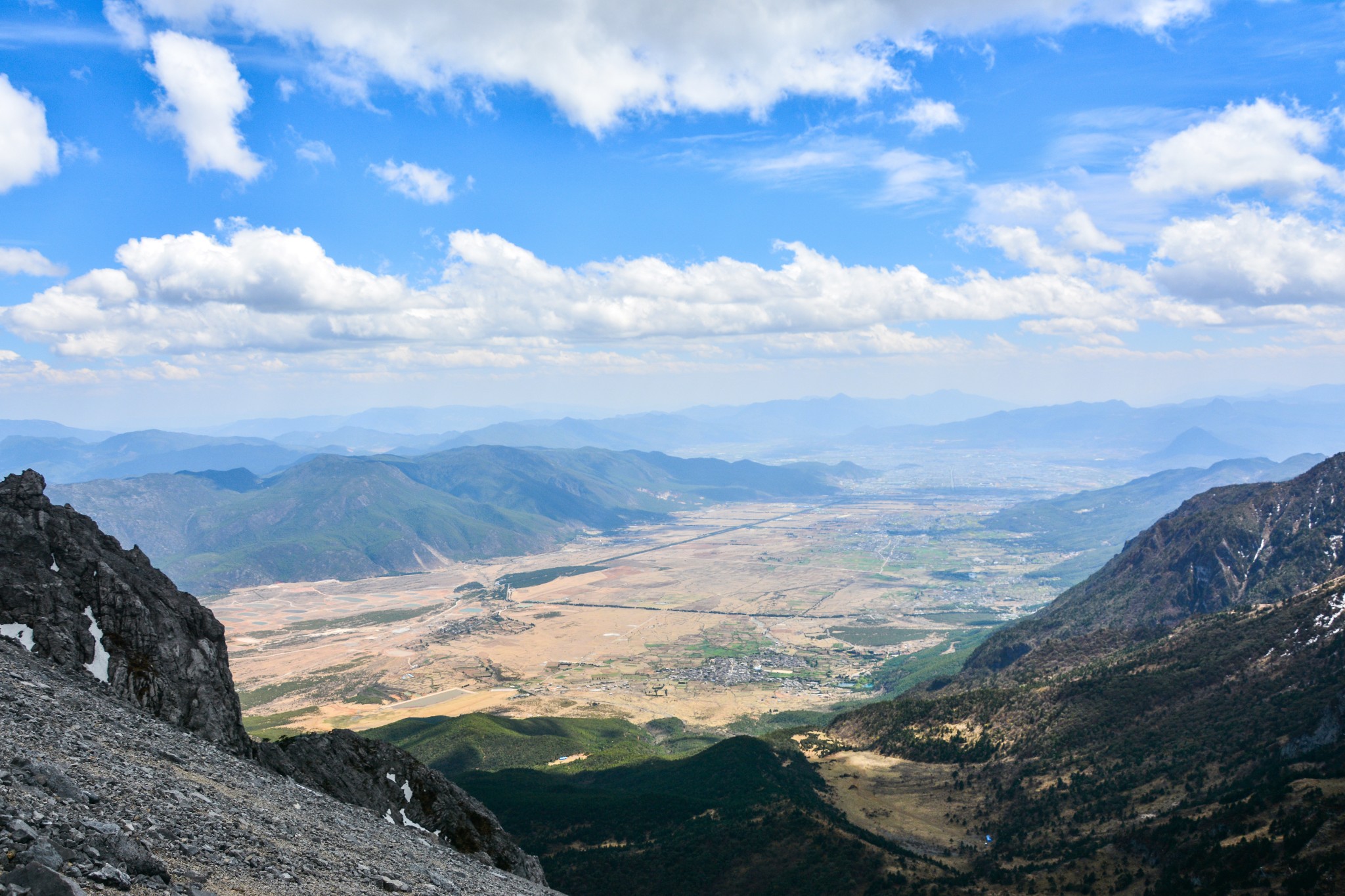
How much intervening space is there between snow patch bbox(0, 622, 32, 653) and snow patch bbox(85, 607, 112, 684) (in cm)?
249

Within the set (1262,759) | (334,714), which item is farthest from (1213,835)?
(334,714)

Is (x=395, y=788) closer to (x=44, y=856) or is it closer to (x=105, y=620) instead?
(x=105, y=620)

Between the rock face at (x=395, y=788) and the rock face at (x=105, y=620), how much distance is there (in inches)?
162

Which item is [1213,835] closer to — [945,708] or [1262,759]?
[1262,759]

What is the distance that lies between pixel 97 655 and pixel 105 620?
8.65ft

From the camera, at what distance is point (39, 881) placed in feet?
45.7

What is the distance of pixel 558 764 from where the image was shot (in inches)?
4845

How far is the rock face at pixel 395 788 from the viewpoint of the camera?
42.4 m

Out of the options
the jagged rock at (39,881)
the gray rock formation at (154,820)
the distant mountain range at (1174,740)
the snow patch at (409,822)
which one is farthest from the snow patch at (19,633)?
the distant mountain range at (1174,740)

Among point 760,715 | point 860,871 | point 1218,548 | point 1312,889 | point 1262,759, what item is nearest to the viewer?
point 1312,889

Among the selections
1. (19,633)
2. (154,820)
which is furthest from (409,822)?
(154,820)

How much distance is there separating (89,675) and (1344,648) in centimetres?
10690

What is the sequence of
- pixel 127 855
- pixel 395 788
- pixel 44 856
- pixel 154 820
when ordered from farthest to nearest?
pixel 395 788, pixel 154 820, pixel 127 855, pixel 44 856

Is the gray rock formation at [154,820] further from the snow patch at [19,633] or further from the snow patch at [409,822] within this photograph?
the snow patch at [409,822]
